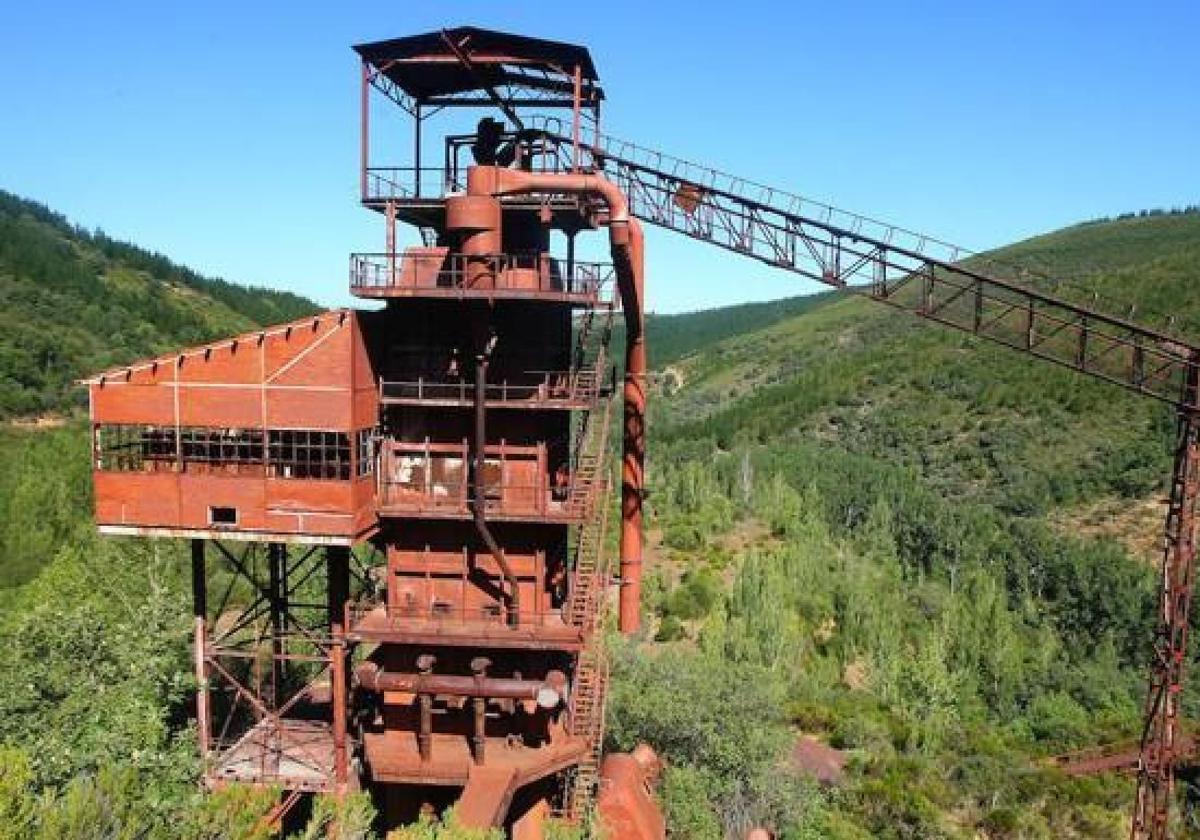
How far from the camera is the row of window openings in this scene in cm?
1988

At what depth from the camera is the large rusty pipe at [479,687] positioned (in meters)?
19.9

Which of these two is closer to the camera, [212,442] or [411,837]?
[411,837]

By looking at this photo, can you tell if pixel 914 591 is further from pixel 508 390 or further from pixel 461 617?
pixel 508 390

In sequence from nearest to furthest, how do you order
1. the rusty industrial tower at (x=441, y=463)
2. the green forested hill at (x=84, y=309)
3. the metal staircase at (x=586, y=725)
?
the rusty industrial tower at (x=441, y=463) → the metal staircase at (x=586, y=725) → the green forested hill at (x=84, y=309)

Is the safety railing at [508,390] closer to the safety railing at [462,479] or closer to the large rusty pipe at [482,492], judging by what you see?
the large rusty pipe at [482,492]

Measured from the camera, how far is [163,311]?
11250cm

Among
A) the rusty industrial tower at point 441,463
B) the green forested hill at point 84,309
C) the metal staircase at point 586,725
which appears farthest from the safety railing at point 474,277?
the green forested hill at point 84,309

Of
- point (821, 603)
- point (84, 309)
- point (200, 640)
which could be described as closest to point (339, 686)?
point (200, 640)

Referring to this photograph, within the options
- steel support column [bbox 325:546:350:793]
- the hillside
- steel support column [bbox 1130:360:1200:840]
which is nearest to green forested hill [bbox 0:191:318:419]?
the hillside

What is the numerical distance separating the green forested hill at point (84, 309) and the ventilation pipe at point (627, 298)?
7200 cm

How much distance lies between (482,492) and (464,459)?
1.66 m

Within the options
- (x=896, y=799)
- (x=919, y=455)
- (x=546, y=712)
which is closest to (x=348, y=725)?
(x=546, y=712)

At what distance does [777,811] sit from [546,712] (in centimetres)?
829

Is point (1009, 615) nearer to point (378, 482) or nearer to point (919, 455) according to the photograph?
point (919, 455)
